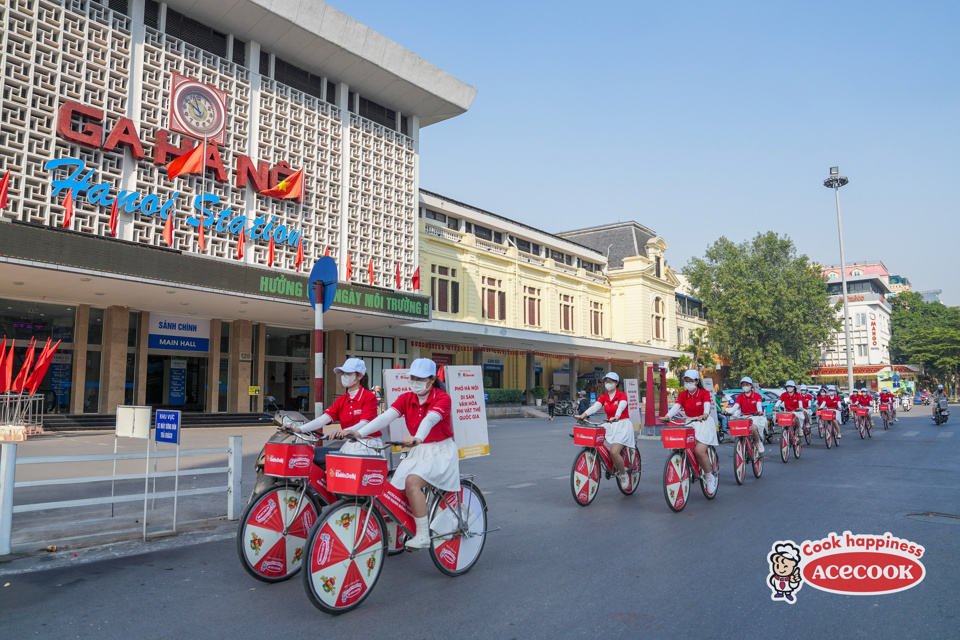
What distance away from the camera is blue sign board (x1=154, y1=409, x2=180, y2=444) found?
270 inches

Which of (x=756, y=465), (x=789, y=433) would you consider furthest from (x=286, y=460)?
(x=789, y=433)

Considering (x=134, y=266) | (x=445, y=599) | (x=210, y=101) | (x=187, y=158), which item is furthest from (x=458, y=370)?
(x=210, y=101)

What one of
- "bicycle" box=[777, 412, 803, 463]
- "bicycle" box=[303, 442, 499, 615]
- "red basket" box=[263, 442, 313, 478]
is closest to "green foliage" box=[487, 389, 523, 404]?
"bicycle" box=[777, 412, 803, 463]

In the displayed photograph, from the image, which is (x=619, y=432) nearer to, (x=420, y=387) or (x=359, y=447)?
(x=420, y=387)

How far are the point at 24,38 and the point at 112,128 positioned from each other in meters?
2.85

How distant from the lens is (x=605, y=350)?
42.9 meters

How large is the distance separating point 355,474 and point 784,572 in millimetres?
3617

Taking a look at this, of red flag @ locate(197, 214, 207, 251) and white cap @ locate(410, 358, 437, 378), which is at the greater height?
red flag @ locate(197, 214, 207, 251)

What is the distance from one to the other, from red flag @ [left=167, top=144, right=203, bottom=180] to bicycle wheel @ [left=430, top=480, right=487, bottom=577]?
17936 mm

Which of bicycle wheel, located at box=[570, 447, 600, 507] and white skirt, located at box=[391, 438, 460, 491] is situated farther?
bicycle wheel, located at box=[570, 447, 600, 507]

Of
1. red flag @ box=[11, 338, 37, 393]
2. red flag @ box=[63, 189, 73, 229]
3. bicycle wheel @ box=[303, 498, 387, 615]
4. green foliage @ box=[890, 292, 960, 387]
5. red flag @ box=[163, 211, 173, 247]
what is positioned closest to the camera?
bicycle wheel @ box=[303, 498, 387, 615]

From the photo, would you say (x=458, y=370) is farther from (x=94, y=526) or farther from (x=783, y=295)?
(x=783, y=295)

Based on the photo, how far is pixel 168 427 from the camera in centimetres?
699

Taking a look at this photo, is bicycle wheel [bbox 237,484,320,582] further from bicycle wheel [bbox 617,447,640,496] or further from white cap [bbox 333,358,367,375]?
bicycle wheel [bbox 617,447,640,496]
